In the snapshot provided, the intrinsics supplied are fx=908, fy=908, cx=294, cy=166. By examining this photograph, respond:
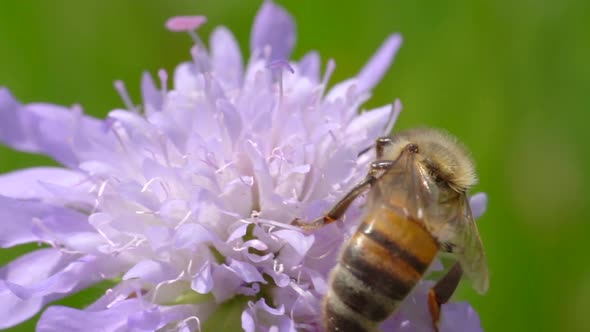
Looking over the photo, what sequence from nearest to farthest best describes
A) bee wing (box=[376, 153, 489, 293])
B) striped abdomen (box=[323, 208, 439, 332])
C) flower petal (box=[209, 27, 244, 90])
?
striped abdomen (box=[323, 208, 439, 332]) < bee wing (box=[376, 153, 489, 293]) < flower petal (box=[209, 27, 244, 90])

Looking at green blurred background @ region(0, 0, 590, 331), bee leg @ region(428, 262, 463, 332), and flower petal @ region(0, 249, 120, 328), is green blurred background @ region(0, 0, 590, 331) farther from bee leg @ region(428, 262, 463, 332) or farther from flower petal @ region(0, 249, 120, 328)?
bee leg @ region(428, 262, 463, 332)

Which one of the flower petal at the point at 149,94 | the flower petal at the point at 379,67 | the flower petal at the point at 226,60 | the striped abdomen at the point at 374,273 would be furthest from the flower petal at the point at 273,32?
the striped abdomen at the point at 374,273

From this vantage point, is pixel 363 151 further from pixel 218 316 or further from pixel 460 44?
pixel 460 44

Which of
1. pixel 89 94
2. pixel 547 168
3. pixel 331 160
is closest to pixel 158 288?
pixel 331 160

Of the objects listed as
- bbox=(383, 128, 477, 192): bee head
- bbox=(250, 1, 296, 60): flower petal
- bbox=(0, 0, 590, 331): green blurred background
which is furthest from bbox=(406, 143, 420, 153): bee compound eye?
bbox=(0, 0, 590, 331): green blurred background

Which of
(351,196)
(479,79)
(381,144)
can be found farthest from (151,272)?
(479,79)

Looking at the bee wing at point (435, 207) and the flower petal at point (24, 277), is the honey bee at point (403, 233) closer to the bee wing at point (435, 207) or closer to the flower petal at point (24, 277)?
the bee wing at point (435, 207)
